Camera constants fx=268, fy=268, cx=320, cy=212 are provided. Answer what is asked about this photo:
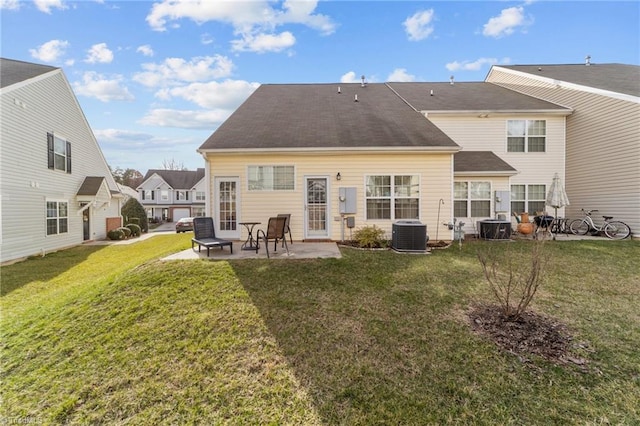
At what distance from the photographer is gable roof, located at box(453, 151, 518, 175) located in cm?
1072

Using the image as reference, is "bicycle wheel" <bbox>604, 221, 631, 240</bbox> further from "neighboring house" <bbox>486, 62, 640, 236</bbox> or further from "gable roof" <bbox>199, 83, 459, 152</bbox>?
"gable roof" <bbox>199, 83, 459, 152</bbox>

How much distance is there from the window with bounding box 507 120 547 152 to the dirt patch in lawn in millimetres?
11234

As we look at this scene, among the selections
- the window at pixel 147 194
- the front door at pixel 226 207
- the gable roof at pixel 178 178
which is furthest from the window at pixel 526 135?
the window at pixel 147 194

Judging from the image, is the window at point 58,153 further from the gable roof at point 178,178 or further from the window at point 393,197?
the gable roof at point 178,178

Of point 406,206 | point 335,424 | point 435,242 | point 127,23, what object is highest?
point 127,23

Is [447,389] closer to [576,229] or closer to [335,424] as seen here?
[335,424]

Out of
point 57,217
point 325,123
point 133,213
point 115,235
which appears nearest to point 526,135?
point 325,123

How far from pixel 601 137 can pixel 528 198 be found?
340 cm

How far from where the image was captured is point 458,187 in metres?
11.1

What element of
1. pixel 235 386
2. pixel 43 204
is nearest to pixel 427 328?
pixel 235 386

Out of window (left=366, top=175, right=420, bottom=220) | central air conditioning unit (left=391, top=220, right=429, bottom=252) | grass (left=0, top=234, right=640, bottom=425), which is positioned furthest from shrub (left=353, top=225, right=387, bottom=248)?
grass (left=0, top=234, right=640, bottom=425)

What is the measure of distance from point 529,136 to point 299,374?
14948mm

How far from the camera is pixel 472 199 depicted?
11070 millimetres

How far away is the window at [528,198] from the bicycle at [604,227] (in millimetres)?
1466
